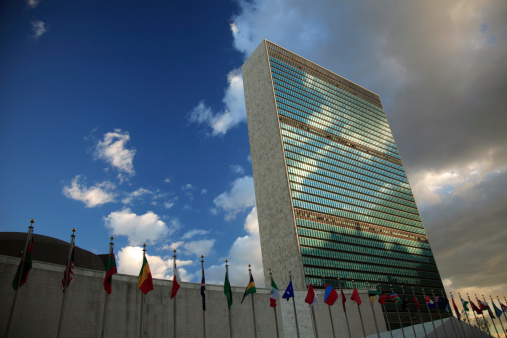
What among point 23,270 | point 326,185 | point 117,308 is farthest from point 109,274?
point 326,185

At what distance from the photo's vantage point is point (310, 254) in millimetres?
111188

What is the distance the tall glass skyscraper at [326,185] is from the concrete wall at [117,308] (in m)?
58.9

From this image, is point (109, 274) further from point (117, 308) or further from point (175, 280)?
point (117, 308)

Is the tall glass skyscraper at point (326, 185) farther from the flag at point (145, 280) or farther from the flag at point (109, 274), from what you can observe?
the flag at point (109, 274)

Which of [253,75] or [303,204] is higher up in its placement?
[253,75]

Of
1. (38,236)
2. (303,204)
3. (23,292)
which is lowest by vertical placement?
(23,292)

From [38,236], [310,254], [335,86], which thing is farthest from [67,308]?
[335,86]

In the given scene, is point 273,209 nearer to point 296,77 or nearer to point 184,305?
point 296,77

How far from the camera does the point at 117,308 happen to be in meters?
39.1

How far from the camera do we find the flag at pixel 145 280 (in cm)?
2989

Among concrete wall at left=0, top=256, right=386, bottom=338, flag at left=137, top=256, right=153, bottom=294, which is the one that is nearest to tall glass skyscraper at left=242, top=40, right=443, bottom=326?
concrete wall at left=0, top=256, right=386, bottom=338

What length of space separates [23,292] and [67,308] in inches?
177

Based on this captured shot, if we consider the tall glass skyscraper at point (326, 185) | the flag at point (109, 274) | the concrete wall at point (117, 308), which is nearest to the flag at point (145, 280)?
the flag at point (109, 274)

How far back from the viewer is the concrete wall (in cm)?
3300
